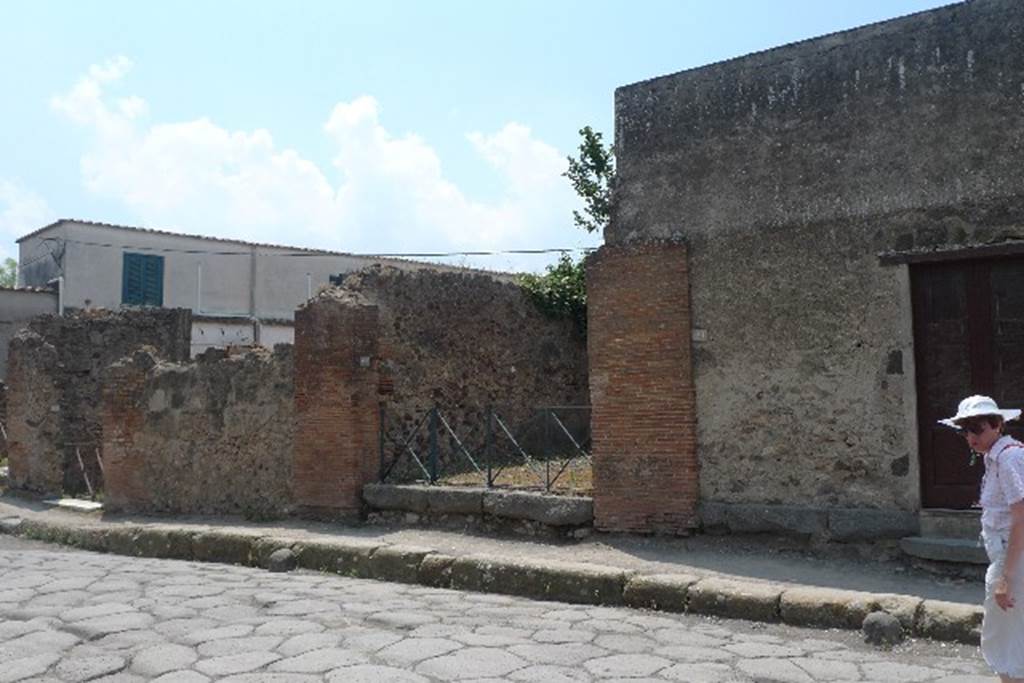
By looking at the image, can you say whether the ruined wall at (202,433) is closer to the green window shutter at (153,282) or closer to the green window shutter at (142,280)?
the green window shutter at (142,280)

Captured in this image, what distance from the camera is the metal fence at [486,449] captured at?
31.0 feet

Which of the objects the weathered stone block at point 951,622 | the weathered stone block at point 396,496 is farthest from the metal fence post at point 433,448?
the weathered stone block at point 951,622

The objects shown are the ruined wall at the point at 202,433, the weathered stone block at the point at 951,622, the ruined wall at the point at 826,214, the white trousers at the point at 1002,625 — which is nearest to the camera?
the white trousers at the point at 1002,625

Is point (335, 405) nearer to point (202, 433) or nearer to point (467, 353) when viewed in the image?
point (202, 433)

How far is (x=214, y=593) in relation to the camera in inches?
267

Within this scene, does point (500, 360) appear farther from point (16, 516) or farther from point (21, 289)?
point (21, 289)

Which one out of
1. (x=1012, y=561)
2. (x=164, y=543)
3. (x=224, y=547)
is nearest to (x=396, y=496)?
(x=224, y=547)

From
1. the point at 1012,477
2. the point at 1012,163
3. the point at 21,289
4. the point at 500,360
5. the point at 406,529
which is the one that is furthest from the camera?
the point at 21,289

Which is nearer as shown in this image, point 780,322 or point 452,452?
point 780,322

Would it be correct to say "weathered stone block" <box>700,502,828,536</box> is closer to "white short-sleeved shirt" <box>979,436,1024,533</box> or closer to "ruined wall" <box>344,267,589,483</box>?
"white short-sleeved shirt" <box>979,436,1024,533</box>

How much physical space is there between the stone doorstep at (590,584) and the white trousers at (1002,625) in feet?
5.35

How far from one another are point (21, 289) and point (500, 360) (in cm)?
1617

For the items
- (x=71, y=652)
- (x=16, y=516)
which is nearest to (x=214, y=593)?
(x=71, y=652)

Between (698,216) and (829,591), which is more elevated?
(698,216)
